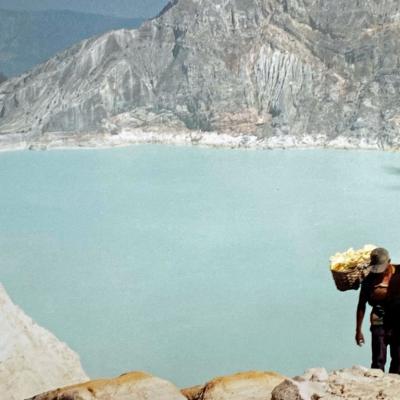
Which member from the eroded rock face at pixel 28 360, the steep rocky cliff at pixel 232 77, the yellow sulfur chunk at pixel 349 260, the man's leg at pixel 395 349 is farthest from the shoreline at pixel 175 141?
the man's leg at pixel 395 349

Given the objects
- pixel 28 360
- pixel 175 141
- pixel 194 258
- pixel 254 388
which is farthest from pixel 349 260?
pixel 175 141

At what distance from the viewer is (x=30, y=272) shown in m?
11.6

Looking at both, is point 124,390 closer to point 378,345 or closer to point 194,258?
point 378,345

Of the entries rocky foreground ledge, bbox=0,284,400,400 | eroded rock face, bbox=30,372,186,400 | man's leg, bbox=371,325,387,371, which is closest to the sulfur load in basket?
man's leg, bbox=371,325,387,371

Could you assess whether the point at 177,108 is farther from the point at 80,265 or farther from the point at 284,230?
the point at 80,265

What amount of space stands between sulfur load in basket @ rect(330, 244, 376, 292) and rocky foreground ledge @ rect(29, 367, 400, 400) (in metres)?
0.81

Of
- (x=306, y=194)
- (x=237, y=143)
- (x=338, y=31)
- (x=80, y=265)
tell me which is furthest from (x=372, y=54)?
(x=80, y=265)

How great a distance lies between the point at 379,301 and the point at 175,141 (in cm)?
3124

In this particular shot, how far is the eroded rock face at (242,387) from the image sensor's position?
2803mm

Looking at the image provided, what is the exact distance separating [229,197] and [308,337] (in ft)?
36.5

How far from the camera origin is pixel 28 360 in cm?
486

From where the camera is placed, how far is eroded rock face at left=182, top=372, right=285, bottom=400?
2.80 metres

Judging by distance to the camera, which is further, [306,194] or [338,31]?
[338,31]

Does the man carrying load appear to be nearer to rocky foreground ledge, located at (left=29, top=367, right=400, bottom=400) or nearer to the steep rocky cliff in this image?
rocky foreground ledge, located at (left=29, top=367, right=400, bottom=400)
